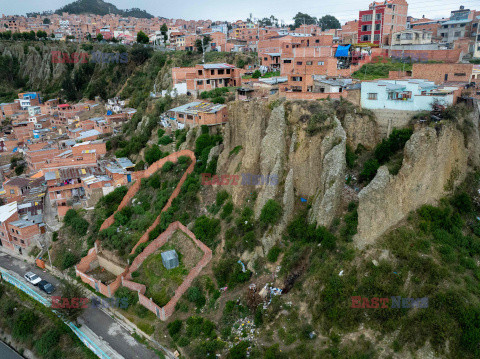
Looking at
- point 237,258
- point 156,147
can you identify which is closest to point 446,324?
point 237,258

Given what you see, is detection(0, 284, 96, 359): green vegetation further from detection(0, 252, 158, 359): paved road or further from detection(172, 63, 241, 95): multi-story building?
detection(172, 63, 241, 95): multi-story building

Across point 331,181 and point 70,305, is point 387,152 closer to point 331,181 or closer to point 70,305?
point 331,181

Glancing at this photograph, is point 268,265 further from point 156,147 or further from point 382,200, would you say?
point 156,147

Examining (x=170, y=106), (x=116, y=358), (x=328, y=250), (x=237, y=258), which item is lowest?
(x=116, y=358)

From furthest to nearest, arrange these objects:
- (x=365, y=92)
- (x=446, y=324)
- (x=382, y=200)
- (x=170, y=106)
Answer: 1. (x=170, y=106)
2. (x=365, y=92)
3. (x=382, y=200)
4. (x=446, y=324)

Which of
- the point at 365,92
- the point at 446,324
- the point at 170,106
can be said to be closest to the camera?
the point at 446,324

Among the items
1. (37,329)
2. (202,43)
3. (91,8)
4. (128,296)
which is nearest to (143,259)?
(128,296)

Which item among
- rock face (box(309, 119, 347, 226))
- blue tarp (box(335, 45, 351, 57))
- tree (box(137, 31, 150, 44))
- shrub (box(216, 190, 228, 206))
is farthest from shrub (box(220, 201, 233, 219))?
tree (box(137, 31, 150, 44))

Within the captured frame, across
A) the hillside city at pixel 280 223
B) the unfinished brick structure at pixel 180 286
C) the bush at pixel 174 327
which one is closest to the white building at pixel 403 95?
the hillside city at pixel 280 223
